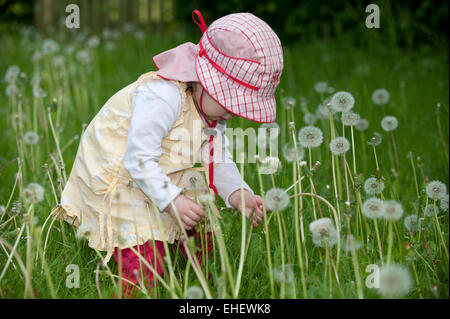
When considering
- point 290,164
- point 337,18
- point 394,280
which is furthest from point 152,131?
point 337,18

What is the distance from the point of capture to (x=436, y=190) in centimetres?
181

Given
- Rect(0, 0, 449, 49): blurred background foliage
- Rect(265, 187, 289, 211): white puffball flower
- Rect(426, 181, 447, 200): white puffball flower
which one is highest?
Rect(0, 0, 449, 49): blurred background foliage

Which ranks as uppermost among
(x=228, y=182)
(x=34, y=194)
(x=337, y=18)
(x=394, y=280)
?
(x=337, y=18)

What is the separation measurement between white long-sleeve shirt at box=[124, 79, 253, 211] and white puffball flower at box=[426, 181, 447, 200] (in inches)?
30.5

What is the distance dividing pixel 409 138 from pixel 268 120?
1.66 metres

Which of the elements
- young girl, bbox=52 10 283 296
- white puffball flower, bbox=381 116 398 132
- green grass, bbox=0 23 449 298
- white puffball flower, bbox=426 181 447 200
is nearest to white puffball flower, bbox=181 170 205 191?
young girl, bbox=52 10 283 296

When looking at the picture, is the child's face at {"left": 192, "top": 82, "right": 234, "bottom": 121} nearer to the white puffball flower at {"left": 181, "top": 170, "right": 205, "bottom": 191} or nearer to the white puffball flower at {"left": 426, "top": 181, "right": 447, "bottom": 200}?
the white puffball flower at {"left": 181, "top": 170, "right": 205, "bottom": 191}

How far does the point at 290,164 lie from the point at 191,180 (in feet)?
3.27

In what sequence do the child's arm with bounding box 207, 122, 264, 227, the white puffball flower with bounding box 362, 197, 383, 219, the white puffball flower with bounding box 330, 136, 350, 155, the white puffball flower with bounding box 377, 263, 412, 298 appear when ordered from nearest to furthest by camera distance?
the white puffball flower with bounding box 377, 263, 412, 298 → the white puffball flower with bounding box 362, 197, 383, 219 → the white puffball flower with bounding box 330, 136, 350, 155 → the child's arm with bounding box 207, 122, 264, 227

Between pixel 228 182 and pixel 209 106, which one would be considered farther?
pixel 228 182

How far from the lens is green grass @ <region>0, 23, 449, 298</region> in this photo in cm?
173

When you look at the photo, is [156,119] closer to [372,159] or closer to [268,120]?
[268,120]

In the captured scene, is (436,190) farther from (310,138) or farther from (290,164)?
(290,164)

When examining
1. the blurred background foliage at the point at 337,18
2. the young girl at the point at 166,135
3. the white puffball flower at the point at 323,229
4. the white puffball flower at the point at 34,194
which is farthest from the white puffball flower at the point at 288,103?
the blurred background foliage at the point at 337,18
